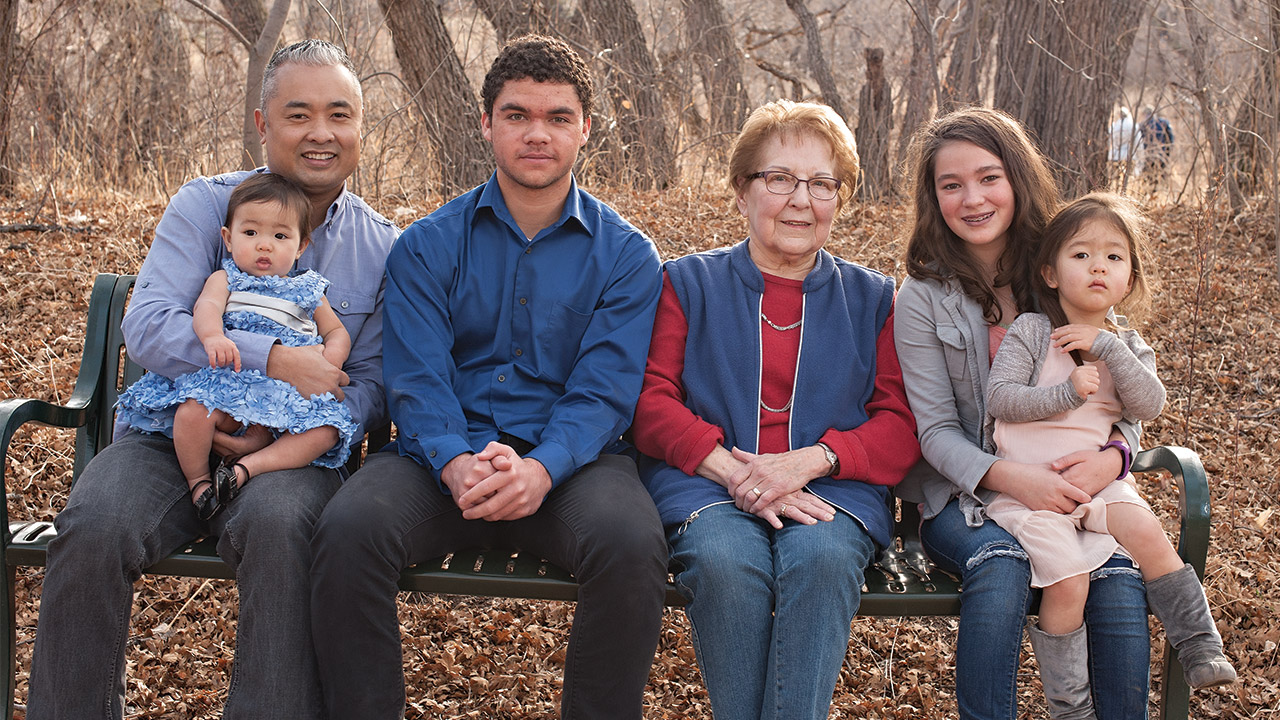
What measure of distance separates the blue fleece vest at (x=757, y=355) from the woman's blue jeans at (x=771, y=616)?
0.31 metres

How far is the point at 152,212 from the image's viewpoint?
696 cm

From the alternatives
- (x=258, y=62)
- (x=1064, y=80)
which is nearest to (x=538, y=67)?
(x=258, y=62)

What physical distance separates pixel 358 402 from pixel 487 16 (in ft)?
19.5

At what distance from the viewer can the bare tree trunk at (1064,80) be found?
689cm

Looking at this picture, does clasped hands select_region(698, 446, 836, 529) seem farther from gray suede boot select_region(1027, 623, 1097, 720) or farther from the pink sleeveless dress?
gray suede boot select_region(1027, 623, 1097, 720)

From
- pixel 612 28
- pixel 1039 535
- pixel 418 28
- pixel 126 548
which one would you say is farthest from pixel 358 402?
pixel 612 28

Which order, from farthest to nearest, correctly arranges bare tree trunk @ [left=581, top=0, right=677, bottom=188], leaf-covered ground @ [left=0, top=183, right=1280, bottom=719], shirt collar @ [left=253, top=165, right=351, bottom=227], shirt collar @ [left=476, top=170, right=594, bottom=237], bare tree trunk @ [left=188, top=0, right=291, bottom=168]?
bare tree trunk @ [left=581, top=0, right=677, bottom=188] → bare tree trunk @ [left=188, top=0, right=291, bottom=168] → leaf-covered ground @ [left=0, top=183, right=1280, bottom=719] → shirt collar @ [left=253, top=165, right=351, bottom=227] → shirt collar @ [left=476, top=170, right=594, bottom=237]

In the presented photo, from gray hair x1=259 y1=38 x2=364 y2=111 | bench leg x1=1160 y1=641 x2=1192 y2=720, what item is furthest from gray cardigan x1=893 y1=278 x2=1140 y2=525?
gray hair x1=259 y1=38 x2=364 y2=111

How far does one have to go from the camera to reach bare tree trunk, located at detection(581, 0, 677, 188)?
8.16 meters

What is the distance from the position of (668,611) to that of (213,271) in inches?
83.2

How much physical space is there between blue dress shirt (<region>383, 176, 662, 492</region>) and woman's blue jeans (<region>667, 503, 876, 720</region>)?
21.1 inches

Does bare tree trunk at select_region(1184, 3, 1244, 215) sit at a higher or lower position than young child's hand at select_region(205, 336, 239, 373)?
higher

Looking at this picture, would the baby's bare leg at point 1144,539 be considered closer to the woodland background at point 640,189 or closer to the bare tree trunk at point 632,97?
the woodland background at point 640,189

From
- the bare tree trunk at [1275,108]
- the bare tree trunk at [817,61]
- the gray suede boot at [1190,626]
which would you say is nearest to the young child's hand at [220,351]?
the gray suede boot at [1190,626]
